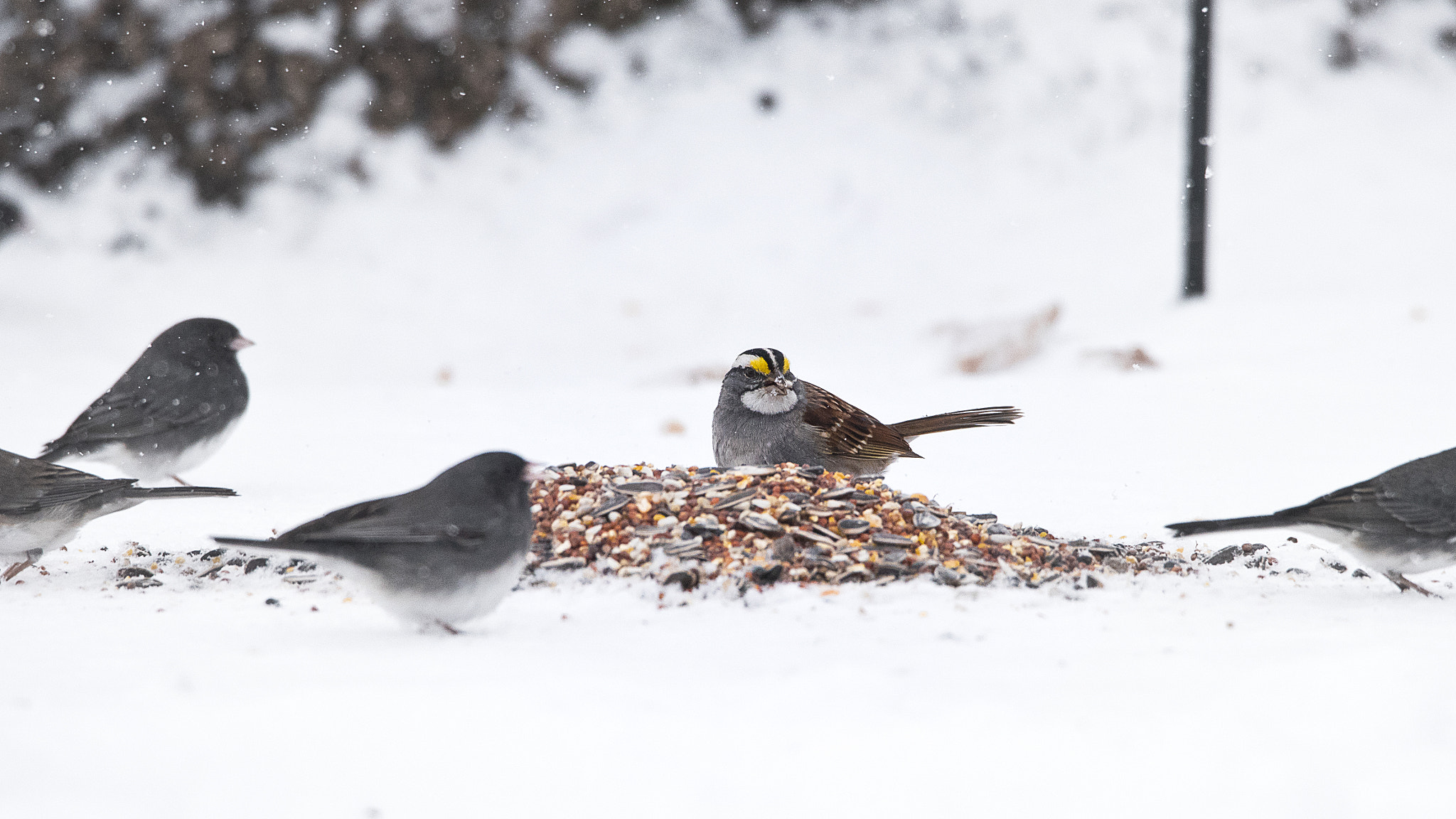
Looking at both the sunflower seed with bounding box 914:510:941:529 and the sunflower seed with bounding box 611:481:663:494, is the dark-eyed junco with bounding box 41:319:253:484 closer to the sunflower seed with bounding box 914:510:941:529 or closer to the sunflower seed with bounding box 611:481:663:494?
the sunflower seed with bounding box 611:481:663:494

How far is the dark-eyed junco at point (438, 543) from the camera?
299 cm

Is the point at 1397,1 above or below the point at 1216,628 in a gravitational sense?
above

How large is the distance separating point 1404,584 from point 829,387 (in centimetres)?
446

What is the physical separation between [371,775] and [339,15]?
8371 millimetres

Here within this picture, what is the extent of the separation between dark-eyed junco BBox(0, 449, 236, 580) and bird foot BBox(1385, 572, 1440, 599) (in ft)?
11.4

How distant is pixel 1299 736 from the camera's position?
2549mm

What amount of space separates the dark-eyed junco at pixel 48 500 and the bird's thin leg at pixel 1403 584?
349cm

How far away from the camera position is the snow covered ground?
2.49 meters

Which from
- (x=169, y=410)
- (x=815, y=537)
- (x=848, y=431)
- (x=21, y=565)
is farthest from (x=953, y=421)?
(x=21, y=565)

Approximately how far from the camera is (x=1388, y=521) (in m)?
3.57

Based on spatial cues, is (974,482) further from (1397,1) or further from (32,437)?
(1397,1)

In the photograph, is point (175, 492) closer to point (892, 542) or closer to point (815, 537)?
point (815, 537)

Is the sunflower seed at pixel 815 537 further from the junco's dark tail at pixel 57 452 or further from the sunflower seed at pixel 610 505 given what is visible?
the junco's dark tail at pixel 57 452

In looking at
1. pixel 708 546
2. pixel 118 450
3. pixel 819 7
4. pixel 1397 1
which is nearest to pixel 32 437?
pixel 118 450
